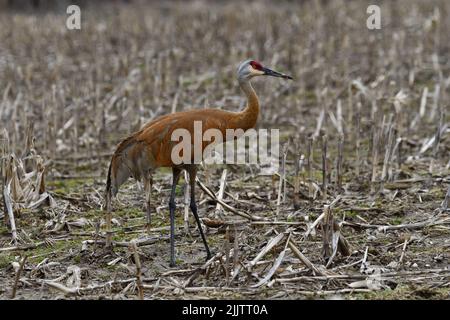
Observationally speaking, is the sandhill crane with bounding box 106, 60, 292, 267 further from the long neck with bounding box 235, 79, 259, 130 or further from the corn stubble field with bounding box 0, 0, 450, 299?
the corn stubble field with bounding box 0, 0, 450, 299

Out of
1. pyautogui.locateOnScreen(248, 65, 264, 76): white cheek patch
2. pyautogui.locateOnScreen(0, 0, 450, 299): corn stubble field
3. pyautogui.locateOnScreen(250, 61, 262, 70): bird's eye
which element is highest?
pyautogui.locateOnScreen(250, 61, 262, 70): bird's eye

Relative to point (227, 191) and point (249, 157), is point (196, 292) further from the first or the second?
point (249, 157)

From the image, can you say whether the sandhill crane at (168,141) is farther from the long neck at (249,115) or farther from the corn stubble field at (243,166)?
the corn stubble field at (243,166)

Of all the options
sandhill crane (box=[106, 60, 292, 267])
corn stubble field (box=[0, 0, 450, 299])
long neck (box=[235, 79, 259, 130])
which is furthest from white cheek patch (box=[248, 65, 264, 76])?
corn stubble field (box=[0, 0, 450, 299])

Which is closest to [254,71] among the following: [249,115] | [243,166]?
[249,115]

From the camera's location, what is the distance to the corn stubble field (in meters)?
5.62

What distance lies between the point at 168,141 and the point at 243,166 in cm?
239

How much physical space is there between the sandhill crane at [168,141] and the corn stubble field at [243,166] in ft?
1.46

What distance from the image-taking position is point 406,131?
9.28 meters

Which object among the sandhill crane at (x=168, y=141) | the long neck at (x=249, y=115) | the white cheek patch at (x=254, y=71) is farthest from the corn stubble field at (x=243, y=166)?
the white cheek patch at (x=254, y=71)

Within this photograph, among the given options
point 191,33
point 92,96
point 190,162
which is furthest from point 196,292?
point 191,33

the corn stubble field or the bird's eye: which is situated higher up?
the bird's eye

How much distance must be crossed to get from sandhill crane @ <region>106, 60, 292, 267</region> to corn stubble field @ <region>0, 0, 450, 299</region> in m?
0.44
